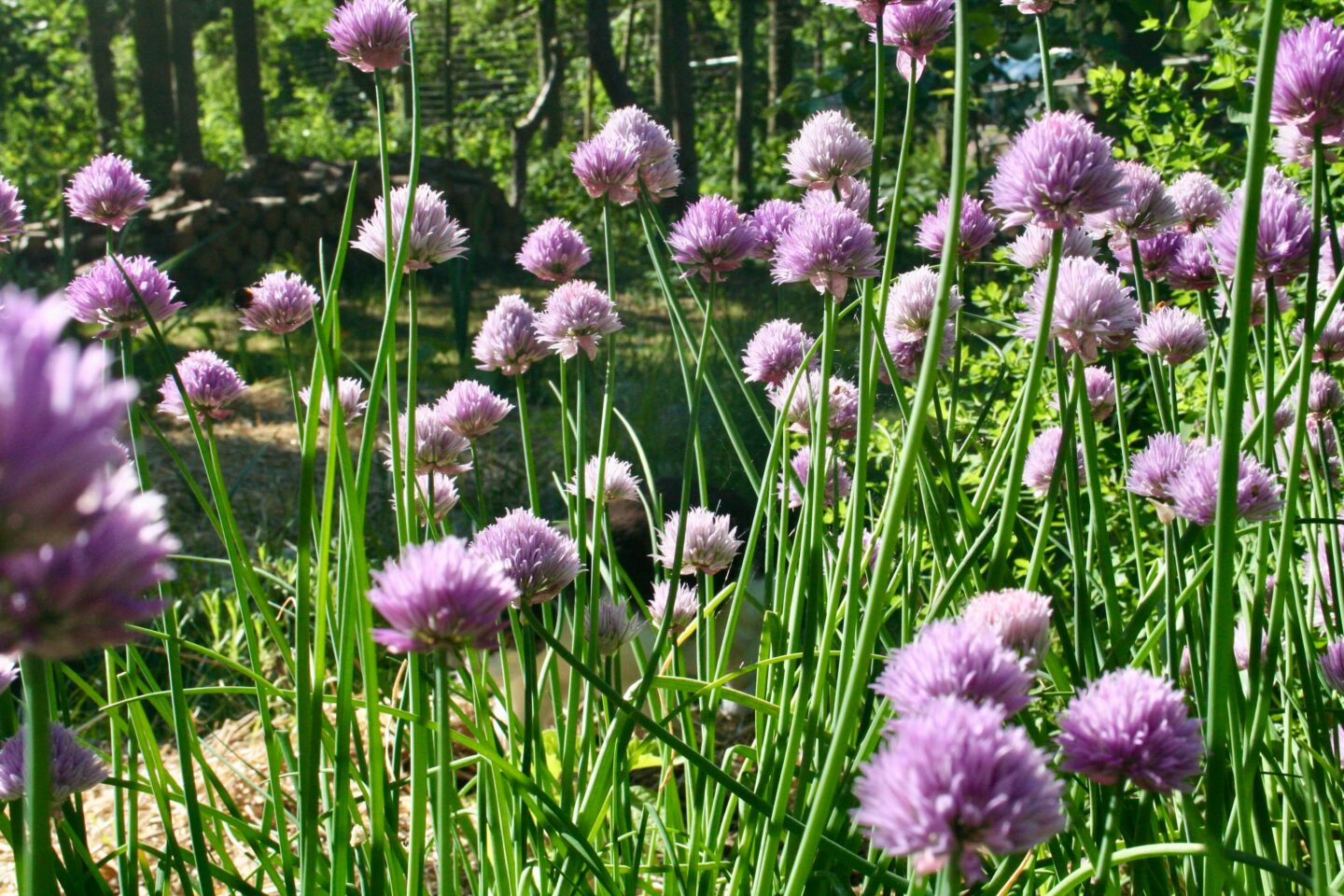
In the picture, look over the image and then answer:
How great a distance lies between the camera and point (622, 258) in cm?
860

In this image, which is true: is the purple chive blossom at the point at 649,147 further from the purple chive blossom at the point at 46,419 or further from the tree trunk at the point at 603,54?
the tree trunk at the point at 603,54

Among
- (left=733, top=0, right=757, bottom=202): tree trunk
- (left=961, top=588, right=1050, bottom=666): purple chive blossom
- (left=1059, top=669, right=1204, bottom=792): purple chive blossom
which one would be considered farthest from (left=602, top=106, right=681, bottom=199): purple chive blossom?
(left=733, top=0, right=757, bottom=202): tree trunk

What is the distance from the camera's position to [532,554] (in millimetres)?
897

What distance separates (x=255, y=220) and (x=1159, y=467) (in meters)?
8.11

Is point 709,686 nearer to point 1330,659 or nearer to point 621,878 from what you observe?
point 621,878

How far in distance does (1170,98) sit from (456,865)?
1936 mm

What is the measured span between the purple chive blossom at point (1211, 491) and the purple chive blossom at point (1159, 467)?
0.07 feet

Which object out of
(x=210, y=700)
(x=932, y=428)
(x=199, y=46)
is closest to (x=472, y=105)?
(x=199, y=46)

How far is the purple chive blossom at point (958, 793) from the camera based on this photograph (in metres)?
0.47

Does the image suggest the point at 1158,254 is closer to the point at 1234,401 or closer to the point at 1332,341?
the point at 1332,341

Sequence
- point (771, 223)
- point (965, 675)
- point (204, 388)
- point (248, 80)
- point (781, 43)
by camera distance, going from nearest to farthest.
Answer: point (965, 675) < point (204, 388) < point (771, 223) < point (248, 80) < point (781, 43)

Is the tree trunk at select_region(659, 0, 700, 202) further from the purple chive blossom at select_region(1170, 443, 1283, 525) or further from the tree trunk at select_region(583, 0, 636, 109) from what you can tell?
the purple chive blossom at select_region(1170, 443, 1283, 525)

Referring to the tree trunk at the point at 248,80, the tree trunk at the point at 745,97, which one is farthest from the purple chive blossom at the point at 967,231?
the tree trunk at the point at 248,80

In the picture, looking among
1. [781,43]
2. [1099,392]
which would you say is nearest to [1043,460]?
[1099,392]
